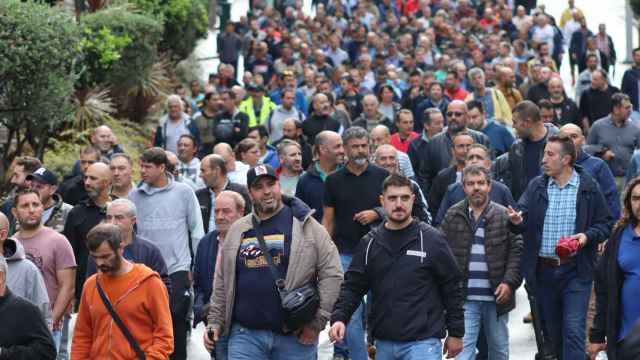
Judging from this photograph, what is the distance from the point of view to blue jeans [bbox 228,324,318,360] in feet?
31.1

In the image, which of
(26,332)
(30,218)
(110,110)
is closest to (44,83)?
(110,110)

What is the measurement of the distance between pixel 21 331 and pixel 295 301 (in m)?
1.82

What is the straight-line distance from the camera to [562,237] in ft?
36.3

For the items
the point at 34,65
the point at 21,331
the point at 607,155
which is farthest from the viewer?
the point at 34,65

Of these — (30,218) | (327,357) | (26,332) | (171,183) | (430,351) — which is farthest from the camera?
(327,357)

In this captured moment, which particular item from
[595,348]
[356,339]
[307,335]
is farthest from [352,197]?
[595,348]

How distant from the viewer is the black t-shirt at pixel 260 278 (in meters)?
9.43

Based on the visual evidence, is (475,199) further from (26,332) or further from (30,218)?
(26,332)

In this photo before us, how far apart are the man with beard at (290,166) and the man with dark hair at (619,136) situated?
350 cm

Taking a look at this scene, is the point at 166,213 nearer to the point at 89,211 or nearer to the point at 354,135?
the point at 89,211

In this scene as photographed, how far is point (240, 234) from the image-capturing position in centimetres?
958

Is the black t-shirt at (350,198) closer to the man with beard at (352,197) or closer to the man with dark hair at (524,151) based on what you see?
the man with beard at (352,197)

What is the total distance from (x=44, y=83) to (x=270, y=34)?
15.7 meters

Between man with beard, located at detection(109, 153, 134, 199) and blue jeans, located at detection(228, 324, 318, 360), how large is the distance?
287cm
